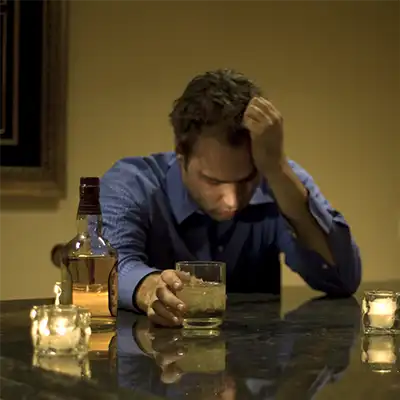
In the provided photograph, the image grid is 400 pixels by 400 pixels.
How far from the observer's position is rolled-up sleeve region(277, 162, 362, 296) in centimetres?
158

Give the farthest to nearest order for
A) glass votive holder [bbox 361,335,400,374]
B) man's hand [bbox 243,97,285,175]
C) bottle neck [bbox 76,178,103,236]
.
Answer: man's hand [bbox 243,97,285,175] < bottle neck [bbox 76,178,103,236] < glass votive holder [bbox 361,335,400,374]

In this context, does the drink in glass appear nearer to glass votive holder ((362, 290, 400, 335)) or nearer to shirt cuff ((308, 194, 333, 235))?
glass votive holder ((362, 290, 400, 335))

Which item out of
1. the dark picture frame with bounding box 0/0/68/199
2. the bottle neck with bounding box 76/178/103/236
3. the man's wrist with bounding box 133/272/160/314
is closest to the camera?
the bottle neck with bounding box 76/178/103/236

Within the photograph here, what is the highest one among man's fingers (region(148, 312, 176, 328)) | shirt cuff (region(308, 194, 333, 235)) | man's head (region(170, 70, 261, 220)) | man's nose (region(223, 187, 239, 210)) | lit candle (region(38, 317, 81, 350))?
man's head (region(170, 70, 261, 220))

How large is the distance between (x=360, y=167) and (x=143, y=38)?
97 centimetres

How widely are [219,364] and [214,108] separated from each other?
0.73 m

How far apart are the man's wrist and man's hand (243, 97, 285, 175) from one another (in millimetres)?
321

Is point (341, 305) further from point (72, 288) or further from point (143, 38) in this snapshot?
point (143, 38)

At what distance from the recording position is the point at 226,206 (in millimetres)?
1549

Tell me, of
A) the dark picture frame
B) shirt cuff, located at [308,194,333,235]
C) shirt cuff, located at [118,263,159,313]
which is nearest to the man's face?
shirt cuff, located at [308,194,333,235]

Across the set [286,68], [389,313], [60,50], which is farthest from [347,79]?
[389,313]

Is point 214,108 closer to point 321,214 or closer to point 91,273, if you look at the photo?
point 321,214

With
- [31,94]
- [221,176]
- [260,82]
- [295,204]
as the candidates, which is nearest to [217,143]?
[221,176]

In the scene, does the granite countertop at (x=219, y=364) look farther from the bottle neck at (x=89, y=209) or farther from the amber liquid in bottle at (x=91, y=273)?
the bottle neck at (x=89, y=209)
